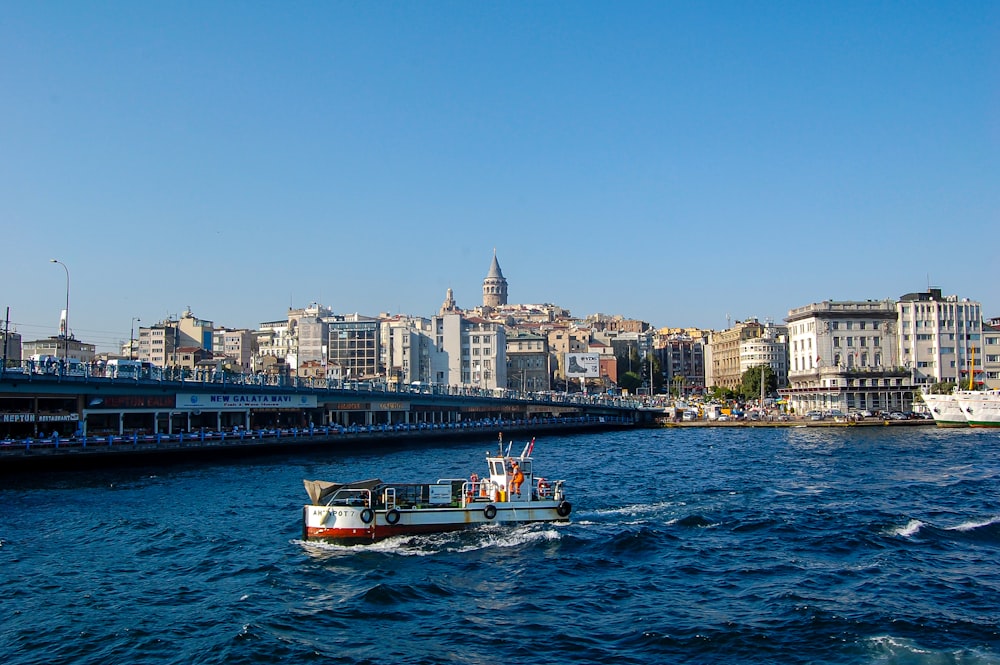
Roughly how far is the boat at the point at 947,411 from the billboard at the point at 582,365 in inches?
2945

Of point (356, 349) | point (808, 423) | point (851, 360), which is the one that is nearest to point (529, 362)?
point (356, 349)

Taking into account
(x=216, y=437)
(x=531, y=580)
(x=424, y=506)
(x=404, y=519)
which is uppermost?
(x=216, y=437)

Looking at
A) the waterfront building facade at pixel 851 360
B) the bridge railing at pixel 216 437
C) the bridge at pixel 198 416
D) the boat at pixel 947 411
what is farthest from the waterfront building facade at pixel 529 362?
the boat at pixel 947 411

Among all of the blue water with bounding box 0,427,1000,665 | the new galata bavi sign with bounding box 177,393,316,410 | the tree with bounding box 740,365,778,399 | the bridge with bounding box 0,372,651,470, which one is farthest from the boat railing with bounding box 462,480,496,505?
the tree with bounding box 740,365,778,399

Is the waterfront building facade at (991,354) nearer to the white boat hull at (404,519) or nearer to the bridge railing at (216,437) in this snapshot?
the bridge railing at (216,437)

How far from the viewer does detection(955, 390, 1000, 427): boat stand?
95.8 metres

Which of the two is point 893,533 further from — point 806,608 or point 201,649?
point 201,649

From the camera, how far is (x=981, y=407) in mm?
96250

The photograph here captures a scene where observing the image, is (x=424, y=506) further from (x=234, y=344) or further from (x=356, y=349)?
(x=234, y=344)

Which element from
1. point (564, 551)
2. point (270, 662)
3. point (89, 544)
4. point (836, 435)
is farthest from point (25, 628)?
point (836, 435)

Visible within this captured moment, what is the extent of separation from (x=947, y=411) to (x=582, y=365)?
78965mm

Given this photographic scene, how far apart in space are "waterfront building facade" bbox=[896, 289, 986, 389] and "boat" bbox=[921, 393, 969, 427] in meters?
19.6

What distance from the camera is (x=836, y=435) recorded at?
8962cm

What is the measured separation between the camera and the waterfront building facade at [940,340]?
120 m
